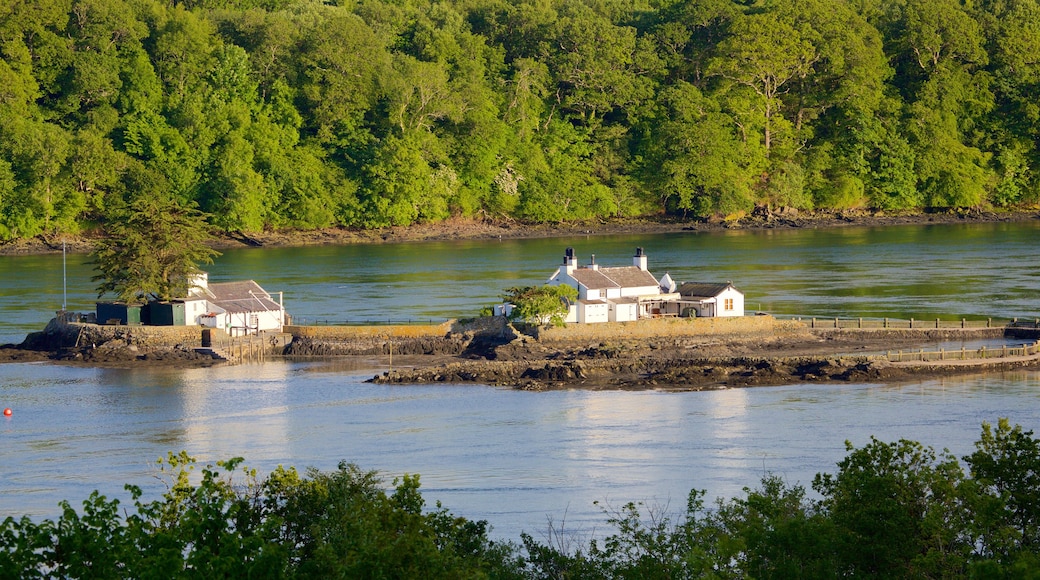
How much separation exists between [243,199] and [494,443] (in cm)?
6441

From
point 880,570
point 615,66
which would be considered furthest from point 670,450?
point 615,66

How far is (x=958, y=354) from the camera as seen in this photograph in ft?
185

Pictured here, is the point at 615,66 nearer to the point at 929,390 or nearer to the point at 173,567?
the point at 929,390

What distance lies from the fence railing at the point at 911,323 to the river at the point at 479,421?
202 centimetres

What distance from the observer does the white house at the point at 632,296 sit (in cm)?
6116

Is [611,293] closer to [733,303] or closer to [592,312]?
[592,312]

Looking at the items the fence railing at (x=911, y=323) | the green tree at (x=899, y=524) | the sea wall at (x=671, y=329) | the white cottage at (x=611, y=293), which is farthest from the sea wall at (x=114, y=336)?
the green tree at (x=899, y=524)

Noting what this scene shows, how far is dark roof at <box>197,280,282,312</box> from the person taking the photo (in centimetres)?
6206

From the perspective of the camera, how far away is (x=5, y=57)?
108688 millimetres

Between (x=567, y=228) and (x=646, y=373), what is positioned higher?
(x=567, y=228)

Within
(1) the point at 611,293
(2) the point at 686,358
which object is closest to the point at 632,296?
(1) the point at 611,293

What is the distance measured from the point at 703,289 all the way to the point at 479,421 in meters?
16.7

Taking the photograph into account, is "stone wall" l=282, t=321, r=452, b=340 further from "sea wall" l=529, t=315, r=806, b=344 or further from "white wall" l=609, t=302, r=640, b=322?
"white wall" l=609, t=302, r=640, b=322

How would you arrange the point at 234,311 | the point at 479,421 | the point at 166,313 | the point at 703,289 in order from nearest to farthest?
the point at 479,421 < the point at 166,313 < the point at 234,311 < the point at 703,289
